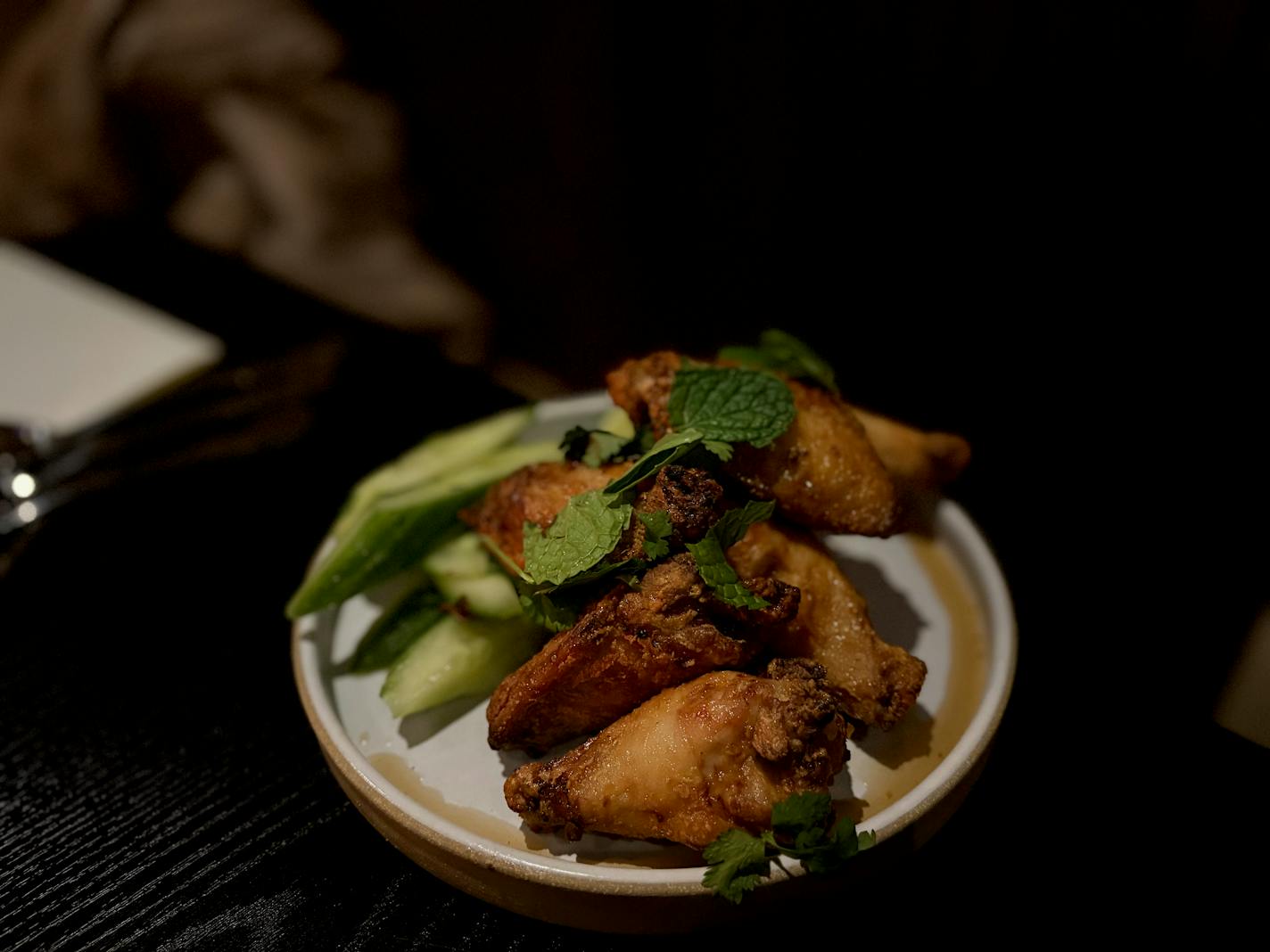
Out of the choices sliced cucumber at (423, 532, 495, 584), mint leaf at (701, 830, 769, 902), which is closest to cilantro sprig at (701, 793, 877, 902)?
mint leaf at (701, 830, 769, 902)

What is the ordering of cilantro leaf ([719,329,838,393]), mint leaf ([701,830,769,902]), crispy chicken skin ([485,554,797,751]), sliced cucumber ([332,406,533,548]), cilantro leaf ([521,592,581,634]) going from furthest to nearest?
sliced cucumber ([332,406,533,548]), cilantro leaf ([719,329,838,393]), cilantro leaf ([521,592,581,634]), crispy chicken skin ([485,554,797,751]), mint leaf ([701,830,769,902])

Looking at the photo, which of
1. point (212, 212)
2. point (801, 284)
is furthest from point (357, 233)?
point (801, 284)

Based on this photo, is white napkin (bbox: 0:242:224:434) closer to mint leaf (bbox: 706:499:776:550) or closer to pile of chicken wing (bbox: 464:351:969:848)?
pile of chicken wing (bbox: 464:351:969:848)

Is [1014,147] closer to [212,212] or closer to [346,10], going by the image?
[346,10]

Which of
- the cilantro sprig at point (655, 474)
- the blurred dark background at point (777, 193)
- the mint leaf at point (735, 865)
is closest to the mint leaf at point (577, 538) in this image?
the cilantro sprig at point (655, 474)

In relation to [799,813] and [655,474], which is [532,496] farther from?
[799,813]

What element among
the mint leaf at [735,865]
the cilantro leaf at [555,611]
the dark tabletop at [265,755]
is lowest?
the dark tabletop at [265,755]

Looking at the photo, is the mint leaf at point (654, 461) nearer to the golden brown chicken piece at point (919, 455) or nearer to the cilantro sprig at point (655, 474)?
the cilantro sprig at point (655, 474)
